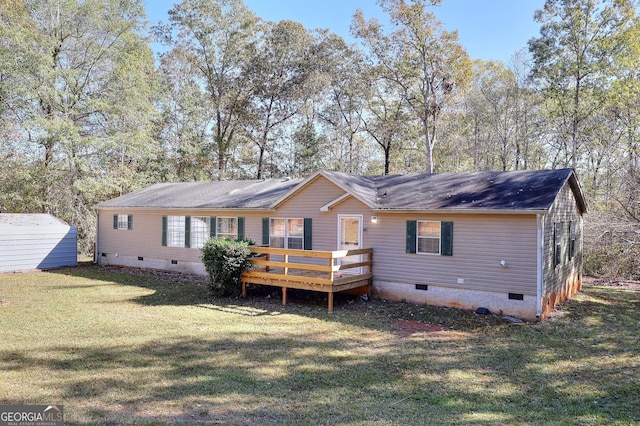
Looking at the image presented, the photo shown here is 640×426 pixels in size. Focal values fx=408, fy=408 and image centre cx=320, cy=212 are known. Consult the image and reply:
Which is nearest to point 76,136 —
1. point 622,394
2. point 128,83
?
point 128,83

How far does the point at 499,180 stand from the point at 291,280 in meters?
6.60

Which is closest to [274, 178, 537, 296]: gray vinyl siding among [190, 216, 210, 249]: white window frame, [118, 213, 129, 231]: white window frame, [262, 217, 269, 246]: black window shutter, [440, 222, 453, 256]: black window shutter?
[440, 222, 453, 256]: black window shutter

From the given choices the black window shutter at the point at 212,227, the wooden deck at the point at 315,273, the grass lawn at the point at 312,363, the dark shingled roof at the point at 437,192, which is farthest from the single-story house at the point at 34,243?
the wooden deck at the point at 315,273

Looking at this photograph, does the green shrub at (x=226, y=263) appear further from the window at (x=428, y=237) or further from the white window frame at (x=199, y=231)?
the window at (x=428, y=237)

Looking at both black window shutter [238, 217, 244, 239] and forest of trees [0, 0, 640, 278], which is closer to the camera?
black window shutter [238, 217, 244, 239]

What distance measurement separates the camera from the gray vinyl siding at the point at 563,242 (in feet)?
33.9

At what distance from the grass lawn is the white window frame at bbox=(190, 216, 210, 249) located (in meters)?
4.78

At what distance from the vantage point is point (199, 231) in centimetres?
1614

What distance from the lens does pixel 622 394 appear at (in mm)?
5730

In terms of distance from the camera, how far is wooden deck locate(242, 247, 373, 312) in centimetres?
1062

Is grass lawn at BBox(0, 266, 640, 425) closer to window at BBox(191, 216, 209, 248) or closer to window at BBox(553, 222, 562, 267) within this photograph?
window at BBox(553, 222, 562, 267)

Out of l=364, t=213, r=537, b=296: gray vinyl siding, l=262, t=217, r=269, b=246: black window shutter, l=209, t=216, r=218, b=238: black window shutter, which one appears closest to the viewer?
l=364, t=213, r=537, b=296: gray vinyl siding

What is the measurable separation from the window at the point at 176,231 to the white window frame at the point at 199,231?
49 centimetres

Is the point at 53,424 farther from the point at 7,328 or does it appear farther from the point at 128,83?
the point at 128,83
